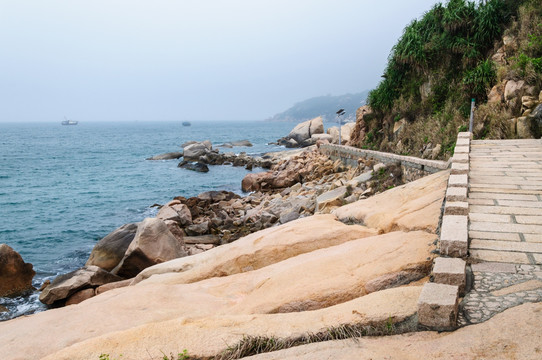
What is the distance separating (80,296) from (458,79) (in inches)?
639

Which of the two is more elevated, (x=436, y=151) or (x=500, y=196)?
(x=436, y=151)

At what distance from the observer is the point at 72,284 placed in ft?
32.8

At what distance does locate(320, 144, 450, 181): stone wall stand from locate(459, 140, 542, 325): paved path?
106 inches

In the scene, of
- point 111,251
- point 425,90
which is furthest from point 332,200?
point 425,90

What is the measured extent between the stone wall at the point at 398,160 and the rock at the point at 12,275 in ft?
39.9

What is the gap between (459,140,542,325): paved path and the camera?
3.42 m

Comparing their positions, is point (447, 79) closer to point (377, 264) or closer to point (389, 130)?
point (389, 130)

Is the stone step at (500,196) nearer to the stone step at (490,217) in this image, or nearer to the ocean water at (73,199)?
the stone step at (490,217)

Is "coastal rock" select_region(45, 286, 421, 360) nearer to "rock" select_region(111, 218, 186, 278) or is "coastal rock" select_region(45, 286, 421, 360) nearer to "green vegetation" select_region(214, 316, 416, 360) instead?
"green vegetation" select_region(214, 316, 416, 360)

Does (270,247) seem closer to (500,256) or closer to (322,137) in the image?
(500,256)

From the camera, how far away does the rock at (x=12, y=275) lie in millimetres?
11203

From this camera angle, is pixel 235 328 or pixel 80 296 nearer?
pixel 235 328

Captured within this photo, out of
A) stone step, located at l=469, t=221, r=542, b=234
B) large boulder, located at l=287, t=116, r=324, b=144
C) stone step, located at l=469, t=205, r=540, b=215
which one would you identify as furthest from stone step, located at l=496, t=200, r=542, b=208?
large boulder, located at l=287, t=116, r=324, b=144

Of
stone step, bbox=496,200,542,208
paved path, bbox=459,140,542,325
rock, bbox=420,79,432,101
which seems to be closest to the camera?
paved path, bbox=459,140,542,325
